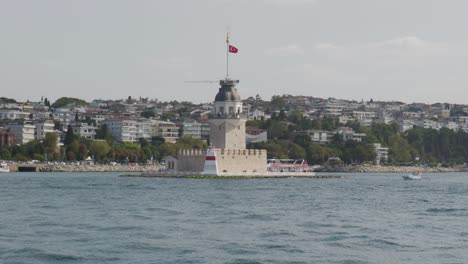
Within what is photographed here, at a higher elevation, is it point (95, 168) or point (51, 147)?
point (51, 147)

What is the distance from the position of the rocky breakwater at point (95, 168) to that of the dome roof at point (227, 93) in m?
30.5

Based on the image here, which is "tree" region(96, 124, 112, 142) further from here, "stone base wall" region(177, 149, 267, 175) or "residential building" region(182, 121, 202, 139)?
"stone base wall" region(177, 149, 267, 175)

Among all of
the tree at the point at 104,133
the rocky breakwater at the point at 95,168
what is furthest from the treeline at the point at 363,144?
the tree at the point at 104,133

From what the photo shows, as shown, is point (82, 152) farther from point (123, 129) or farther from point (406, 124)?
point (406, 124)

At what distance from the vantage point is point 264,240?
3059 centimetres

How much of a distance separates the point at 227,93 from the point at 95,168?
124 ft

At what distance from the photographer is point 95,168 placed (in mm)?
110750

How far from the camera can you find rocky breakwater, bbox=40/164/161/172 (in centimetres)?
10719

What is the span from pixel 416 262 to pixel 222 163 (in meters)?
46.0

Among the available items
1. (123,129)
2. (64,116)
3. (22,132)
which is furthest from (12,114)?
(123,129)

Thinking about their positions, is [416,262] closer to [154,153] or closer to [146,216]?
[146,216]

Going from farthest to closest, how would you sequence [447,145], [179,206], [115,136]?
[447,145] < [115,136] < [179,206]

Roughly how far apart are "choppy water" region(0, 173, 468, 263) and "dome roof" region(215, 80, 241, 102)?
2339 centimetres

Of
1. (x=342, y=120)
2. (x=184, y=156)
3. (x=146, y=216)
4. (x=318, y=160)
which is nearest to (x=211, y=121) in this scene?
(x=184, y=156)
